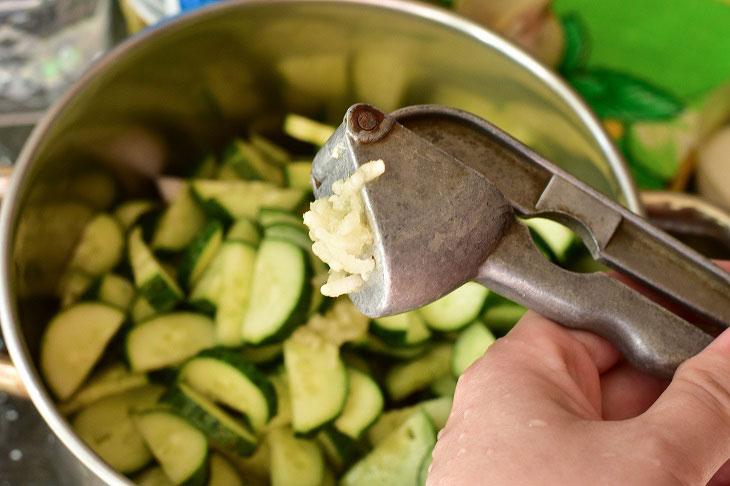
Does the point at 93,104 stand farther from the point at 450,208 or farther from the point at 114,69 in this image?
the point at 450,208

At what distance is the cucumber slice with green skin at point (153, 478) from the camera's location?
1052 mm

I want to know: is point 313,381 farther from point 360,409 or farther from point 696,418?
point 696,418

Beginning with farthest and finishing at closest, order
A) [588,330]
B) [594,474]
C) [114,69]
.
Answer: [114,69], [588,330], [594,474]

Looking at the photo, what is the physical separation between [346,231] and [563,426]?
0.85ft

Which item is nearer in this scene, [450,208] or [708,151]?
[450,208]

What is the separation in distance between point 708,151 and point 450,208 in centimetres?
110

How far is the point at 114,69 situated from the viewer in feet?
3.50

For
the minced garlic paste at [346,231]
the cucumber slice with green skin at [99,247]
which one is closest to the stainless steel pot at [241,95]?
the cucumber slice with green skin at [99,247]

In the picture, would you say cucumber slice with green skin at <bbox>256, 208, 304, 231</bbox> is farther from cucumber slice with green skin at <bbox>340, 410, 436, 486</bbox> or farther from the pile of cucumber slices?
cucumber slice with green skin at <bbox>340, 410, 436, 486</bbox>

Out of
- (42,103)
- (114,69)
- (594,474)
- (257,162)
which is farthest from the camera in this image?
(42,103)

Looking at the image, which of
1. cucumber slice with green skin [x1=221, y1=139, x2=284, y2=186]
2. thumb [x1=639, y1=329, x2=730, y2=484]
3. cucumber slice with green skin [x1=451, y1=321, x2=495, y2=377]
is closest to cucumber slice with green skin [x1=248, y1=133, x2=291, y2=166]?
cucumber slice with green skin [x1=221, y1=139, x2=284, y2=186]

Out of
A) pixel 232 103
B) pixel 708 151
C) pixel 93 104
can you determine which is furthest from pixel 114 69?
pixel 708 151

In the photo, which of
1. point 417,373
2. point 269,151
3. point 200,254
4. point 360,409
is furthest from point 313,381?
point 269,151

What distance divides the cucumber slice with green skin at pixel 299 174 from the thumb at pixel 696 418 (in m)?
0.77
